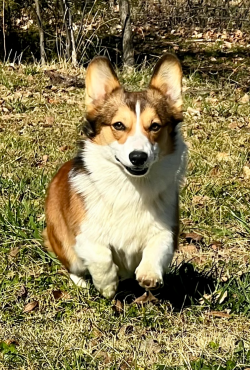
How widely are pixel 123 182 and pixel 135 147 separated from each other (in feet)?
1.45

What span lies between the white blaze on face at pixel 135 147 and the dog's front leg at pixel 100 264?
57cm

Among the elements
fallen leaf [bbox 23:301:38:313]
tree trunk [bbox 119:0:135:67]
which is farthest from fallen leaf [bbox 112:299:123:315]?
tree trunk [bbox 119:0:135:67]

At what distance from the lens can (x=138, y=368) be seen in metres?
3.02

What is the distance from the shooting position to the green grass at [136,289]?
10.4 feet

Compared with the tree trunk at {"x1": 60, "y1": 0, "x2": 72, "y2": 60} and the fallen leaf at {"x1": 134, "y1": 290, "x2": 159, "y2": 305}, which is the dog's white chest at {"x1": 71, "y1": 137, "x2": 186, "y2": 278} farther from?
the tree trunk at {"x1": 60, "y1": 0, "x2": 72, "y2": 60}

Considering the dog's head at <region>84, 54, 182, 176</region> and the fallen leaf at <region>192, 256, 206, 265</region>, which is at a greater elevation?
the dog's head at <region>84, 54, 182, 176</region>

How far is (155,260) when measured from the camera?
3.21m

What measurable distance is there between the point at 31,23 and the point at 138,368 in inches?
362

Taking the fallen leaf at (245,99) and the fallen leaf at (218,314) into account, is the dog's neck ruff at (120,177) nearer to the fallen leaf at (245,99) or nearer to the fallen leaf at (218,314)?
the fallen leaf at (218,314)

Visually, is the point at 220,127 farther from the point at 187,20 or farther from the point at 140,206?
the point at 187,20

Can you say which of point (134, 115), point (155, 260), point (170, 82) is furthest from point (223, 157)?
point (155, 260)

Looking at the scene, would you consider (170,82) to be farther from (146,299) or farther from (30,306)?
(30,306)

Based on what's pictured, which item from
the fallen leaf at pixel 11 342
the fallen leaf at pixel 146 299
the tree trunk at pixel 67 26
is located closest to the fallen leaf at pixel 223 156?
the fallen leaf at pixel 146 299

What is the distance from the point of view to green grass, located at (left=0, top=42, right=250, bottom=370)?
3158mm
